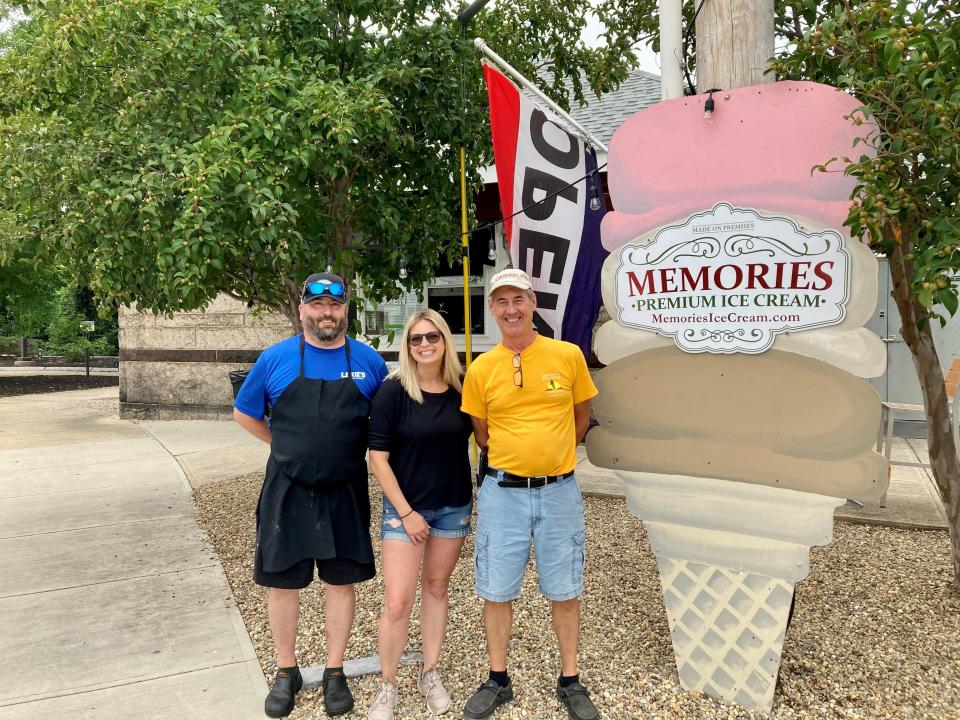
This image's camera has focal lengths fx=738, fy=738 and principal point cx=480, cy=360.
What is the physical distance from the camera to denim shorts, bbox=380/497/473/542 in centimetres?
297

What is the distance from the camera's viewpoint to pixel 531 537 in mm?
3008

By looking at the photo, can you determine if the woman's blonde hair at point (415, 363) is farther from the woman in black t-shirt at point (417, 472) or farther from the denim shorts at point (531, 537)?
the denim shorts at point (531, 537)

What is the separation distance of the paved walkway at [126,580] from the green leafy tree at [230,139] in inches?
70.2

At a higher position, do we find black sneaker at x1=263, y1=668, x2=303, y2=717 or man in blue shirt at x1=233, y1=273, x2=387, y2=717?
man in blue shirt at x1=233, y1=273, x2=387, y2=717

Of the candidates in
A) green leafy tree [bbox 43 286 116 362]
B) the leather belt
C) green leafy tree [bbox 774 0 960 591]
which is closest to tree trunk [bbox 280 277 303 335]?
the leather belt

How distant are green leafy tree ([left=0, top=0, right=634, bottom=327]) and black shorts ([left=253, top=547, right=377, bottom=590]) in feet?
5.12

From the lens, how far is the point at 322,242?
16.5ft

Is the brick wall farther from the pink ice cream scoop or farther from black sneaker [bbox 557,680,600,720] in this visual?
black sneaker [bbox 557,680,600,720]

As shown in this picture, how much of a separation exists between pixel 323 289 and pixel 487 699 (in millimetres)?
1822

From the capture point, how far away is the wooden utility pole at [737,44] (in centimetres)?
324

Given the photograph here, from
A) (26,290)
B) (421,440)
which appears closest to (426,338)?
(421,440)

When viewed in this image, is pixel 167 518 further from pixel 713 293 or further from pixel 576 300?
pixel 713 293

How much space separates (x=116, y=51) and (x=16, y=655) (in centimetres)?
328

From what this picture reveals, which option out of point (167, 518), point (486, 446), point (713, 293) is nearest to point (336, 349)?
point (486, 446)
